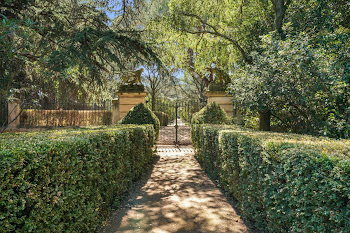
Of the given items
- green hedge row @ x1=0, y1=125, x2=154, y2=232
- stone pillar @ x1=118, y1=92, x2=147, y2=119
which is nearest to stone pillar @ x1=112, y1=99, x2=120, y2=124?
stone pillar @ x1=118, y1=92, x2=147, y2=119

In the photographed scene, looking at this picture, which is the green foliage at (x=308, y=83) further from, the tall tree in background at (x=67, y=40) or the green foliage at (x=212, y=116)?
the green foliage at (x=212, y=116)

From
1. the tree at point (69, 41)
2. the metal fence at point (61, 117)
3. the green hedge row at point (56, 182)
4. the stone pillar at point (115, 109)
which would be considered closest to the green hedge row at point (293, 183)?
the green hedge row at point (56, 182)

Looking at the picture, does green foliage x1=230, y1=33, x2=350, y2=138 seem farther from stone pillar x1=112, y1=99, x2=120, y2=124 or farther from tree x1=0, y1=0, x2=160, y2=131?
stone pillar x1=112, y1=99, x2=120, y2=124

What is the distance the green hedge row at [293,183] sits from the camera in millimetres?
1702

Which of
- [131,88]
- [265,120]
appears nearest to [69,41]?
[131,88]

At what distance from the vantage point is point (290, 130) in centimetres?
636

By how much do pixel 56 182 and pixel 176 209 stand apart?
2.51 m

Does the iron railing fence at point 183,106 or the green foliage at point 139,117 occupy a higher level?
the iron railing fence at point 183,106

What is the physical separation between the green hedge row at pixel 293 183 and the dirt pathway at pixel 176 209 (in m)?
0.46

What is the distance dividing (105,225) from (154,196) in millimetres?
1555

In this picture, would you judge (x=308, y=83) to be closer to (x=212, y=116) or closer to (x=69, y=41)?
(x=212, y=116)

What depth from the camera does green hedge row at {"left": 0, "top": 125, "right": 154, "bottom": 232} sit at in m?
1.68

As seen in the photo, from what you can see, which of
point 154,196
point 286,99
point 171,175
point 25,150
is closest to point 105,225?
point 154,196

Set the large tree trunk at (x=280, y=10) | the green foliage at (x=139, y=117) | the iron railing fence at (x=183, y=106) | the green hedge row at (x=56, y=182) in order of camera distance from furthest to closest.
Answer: the iron railing fence at (x=183, y=106)
the green foliage at (x=139, y=117)
the large tree trunk at (x=280, y=10)
the green hedge row at (x=56, y=182)
